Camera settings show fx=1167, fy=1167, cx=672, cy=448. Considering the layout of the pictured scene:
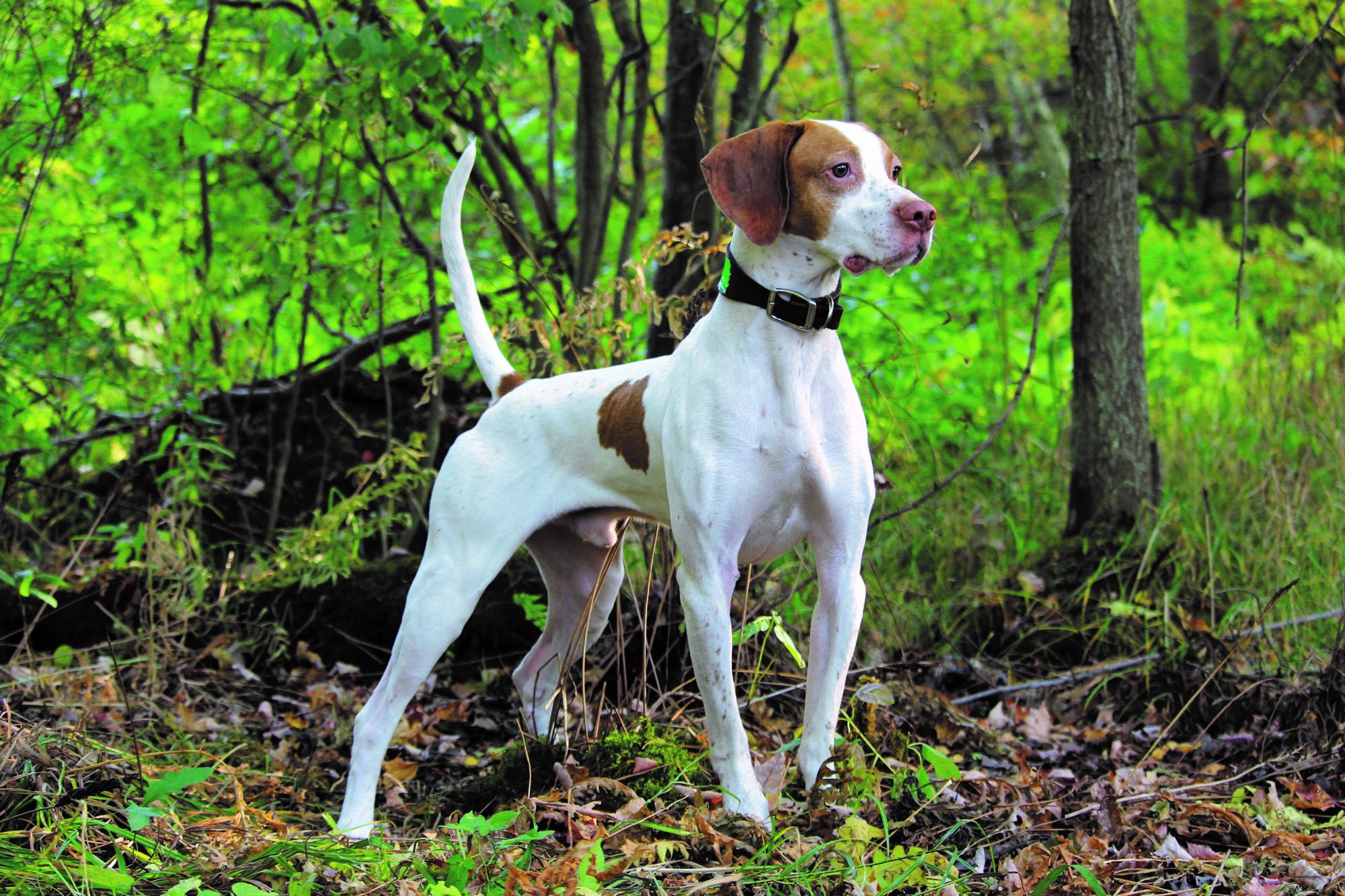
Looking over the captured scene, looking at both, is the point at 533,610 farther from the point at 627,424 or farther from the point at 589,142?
the point at 589,142

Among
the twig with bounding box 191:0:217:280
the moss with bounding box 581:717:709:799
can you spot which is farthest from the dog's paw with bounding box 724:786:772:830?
the twig with bounding box 191:0:217:280

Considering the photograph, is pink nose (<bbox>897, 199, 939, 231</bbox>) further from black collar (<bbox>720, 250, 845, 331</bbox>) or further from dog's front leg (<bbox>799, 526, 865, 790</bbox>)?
dog's front leg (<bbox>799, 526, 865, 790</bbox>)

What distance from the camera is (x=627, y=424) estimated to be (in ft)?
10.4

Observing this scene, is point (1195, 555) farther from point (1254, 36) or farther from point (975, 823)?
point (1254, 36)

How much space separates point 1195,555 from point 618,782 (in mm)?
2800

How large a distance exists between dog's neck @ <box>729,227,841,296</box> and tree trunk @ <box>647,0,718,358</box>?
2.16 meters

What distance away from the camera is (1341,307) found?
6.46m

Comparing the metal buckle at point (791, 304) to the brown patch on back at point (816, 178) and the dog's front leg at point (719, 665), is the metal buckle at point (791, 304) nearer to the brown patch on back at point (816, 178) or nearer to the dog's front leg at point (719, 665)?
the brown patch on back at point (816, 178)

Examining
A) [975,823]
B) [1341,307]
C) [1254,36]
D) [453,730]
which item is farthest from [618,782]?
[1254,36]

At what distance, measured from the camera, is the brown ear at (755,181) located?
2682 mm

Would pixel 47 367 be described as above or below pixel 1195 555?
above

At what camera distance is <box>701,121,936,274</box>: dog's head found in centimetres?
258

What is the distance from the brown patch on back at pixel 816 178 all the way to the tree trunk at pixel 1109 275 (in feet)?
8.18

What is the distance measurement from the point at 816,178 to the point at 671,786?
158 centimetres
